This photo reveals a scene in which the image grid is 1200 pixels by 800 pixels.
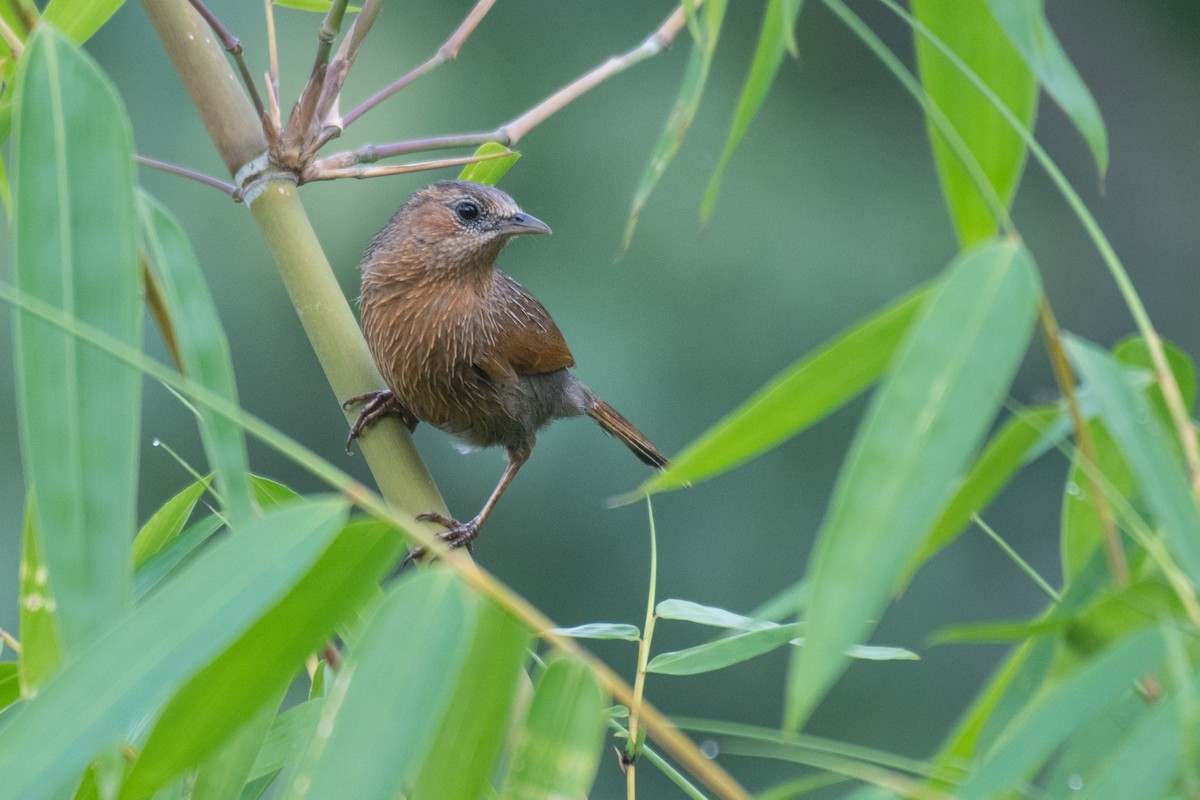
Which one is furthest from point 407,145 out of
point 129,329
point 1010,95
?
point 1010,95

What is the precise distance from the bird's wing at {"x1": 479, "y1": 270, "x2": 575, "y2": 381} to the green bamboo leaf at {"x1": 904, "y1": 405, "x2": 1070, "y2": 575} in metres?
2.13

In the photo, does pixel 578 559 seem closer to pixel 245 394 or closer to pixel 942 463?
pixel 245 394

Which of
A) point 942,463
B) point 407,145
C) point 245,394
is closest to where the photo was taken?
point 942,463

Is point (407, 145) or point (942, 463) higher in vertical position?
point (407, 145)

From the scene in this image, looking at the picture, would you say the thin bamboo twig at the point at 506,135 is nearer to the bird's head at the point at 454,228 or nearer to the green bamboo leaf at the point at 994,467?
the green bamboo leaf at the point at 994,467

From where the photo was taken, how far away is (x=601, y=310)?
225 inches

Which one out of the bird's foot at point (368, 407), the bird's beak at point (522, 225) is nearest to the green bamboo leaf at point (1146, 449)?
the bird's foot at point (368, 407)

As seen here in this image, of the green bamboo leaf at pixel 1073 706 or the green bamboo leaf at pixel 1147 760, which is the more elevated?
the green bamboo leaf at pixel 1073 706

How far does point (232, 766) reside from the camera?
131 cm

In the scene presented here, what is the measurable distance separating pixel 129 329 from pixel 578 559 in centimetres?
518

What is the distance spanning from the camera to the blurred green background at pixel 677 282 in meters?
5.62

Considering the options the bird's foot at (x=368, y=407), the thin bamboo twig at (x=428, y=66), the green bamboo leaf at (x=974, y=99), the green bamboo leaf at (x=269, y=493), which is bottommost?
the green bamboo leaf at (x=269, y=493)

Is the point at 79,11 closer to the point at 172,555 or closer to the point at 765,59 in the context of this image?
the point at 172,555

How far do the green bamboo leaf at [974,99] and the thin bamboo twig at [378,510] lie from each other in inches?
17.7
